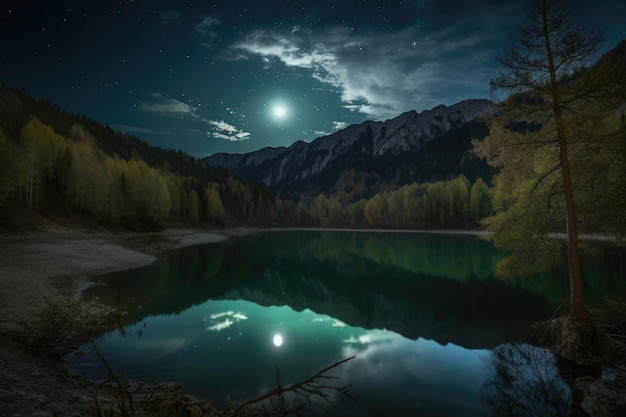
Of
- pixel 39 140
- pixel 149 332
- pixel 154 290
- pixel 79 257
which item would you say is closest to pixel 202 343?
pixel 149 332

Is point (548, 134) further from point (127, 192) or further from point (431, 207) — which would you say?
point (431, 207)

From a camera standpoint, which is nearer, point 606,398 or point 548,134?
point 606,398

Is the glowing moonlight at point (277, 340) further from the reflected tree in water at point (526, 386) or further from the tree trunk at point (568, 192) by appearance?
the tree trunk at point (568, 192)

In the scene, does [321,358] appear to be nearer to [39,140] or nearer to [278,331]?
[278,331]

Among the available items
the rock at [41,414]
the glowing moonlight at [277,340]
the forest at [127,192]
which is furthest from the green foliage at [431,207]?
the rock at [41,414]

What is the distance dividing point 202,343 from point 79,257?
2683 cm

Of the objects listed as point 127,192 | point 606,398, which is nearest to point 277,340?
point 606,398

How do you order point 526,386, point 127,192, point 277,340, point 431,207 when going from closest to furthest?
point 526,386 < point 277,340 < point 127,192 < point 431,207

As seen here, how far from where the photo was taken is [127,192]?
272ft

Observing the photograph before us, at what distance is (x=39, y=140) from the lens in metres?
75.2

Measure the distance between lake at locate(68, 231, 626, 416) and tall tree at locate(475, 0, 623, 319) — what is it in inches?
190

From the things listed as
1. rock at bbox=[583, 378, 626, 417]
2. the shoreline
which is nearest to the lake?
rock at bbox=[583, 378, 626, 417]

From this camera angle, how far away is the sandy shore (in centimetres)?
682

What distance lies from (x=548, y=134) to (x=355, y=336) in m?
13.3
